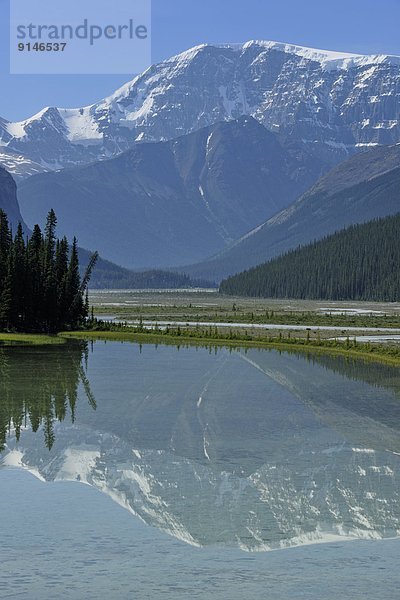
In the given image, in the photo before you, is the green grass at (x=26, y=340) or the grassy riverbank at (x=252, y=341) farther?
the green grass at (x=26, y=340)

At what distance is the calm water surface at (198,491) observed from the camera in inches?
933

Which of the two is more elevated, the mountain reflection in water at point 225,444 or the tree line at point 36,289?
the tree line at point 36,289

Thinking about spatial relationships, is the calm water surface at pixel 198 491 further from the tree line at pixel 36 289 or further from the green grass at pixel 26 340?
the tree line at pixel 36 289

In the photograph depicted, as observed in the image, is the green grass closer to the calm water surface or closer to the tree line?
the tree line

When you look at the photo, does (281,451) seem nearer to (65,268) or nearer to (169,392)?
(169,392)

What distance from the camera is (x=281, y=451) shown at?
39594 mm

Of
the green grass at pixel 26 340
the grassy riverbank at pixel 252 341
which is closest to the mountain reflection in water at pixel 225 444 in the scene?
the grassy riverbank at pixel 252 341

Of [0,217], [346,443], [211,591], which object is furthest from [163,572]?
[0,217]

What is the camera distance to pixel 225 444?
4119 cm

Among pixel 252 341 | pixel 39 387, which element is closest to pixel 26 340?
pixel 252 341

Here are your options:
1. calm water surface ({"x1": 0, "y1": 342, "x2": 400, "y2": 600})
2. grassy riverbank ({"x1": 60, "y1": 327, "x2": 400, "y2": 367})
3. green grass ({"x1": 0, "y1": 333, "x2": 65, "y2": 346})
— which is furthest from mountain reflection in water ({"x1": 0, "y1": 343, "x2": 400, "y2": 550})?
green grass ({"x1": 0, "y1": 333, "x2": 65, "y2": 346})

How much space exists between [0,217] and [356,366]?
6856 centimetres

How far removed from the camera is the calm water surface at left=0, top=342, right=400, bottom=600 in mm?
23703

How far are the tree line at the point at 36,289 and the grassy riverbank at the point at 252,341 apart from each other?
6417 millimetres
